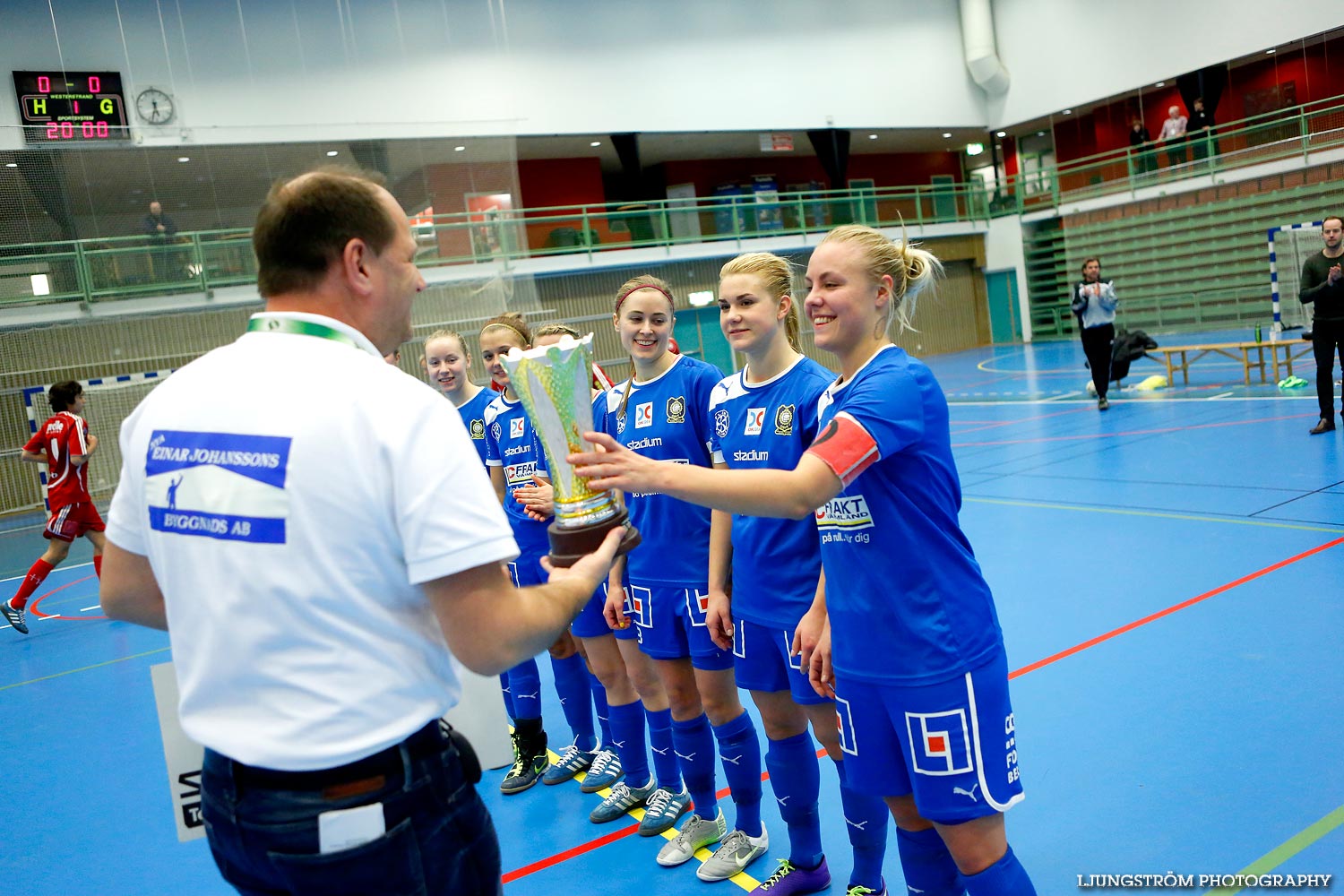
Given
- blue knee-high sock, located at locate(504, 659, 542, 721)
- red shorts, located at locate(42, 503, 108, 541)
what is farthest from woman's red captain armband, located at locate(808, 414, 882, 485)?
red shorts, located at locate(42, 503, 108, 541)

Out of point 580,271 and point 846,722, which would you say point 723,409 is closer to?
point 846,722

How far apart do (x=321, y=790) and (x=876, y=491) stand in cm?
133

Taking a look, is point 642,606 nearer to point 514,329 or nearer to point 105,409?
point 514,329

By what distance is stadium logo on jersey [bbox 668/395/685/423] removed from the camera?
10.9ft

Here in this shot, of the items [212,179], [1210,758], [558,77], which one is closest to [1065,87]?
[558,77]

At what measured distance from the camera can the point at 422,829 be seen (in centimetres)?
140

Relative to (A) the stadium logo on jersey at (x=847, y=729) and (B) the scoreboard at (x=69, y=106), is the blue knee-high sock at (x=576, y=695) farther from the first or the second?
(B) the scoreboard at (x=69, y=106)

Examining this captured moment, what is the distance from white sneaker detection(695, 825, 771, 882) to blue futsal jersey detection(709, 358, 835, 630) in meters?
0.88

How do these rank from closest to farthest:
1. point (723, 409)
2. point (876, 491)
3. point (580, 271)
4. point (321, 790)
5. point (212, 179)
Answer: point (321, 790), point (876, 491), point (723, 409), point (212, 179), point (580, 271)

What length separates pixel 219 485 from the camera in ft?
4.36

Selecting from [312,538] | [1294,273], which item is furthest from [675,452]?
[1294,273]

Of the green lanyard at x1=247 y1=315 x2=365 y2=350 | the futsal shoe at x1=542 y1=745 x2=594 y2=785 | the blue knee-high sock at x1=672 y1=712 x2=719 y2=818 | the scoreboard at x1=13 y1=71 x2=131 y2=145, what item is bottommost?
the futsal shoe at x1=542 y1=745 x2=594 y2=785

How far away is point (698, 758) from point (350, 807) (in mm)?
2193

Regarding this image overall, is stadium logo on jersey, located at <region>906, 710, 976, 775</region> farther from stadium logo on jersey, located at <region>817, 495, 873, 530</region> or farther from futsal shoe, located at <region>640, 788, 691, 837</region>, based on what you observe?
futsal shoe, located at <region>640, 788, 691, 837</region>
